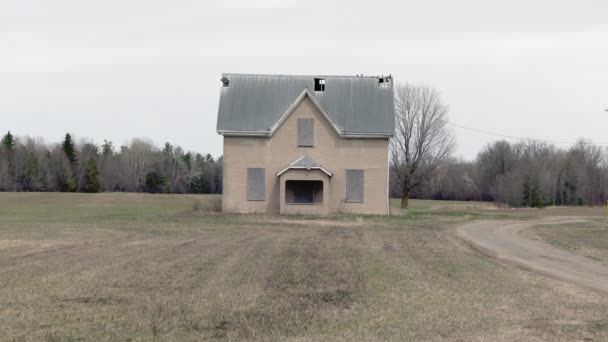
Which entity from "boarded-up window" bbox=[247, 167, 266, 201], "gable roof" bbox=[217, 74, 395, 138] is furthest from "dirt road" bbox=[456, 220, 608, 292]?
"boarded-up window" bbox=[247, 167, 266, 201]

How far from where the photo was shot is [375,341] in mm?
8438

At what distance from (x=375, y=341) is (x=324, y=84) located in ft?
123

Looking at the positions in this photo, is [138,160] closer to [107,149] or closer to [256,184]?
[107,149]

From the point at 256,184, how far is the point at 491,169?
77.1 metres

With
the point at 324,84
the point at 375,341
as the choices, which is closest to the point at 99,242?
the point at 375,341

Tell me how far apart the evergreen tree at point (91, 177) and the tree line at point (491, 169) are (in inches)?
1885

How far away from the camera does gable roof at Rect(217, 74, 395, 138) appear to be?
4238 cm

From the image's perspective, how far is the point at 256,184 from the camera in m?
42.1

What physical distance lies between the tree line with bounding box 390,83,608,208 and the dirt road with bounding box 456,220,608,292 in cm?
3192

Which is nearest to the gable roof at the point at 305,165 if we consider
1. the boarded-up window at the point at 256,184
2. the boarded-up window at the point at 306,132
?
the boarded-up window at the point at 306,132

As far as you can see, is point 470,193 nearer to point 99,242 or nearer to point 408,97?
point 408,97

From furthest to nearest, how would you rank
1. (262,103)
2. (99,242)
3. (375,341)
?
1. (262,103)
2. (99,242)
3. (375,341)

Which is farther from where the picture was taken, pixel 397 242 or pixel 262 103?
pixel 262 103

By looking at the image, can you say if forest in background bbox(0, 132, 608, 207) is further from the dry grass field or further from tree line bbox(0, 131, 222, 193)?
the dry grass field
